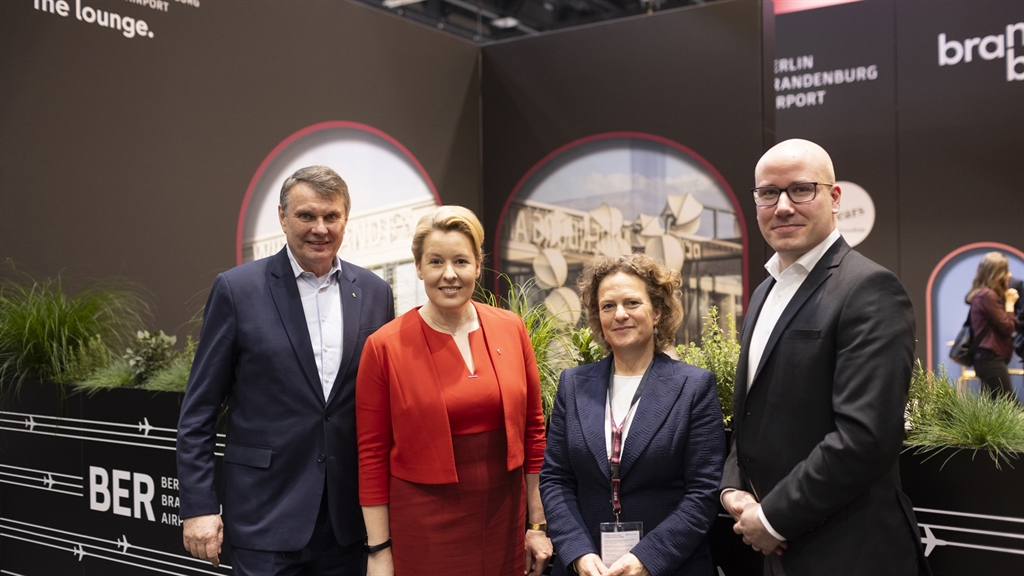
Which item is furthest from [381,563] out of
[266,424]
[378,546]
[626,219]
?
[626,219]

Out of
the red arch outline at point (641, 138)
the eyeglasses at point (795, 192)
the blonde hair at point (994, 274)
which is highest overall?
the red arch outline at point (641, 138)

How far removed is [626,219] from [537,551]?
4.29 m

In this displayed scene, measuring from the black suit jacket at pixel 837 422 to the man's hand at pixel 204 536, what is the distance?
1509 mm

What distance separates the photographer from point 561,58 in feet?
22.4

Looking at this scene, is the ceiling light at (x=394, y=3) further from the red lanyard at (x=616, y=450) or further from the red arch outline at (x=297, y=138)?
the red lanyard at (x=616, y=450)

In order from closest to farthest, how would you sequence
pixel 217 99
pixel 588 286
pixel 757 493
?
pixel 757 493 < pixel 588 286 < pixel 217 99

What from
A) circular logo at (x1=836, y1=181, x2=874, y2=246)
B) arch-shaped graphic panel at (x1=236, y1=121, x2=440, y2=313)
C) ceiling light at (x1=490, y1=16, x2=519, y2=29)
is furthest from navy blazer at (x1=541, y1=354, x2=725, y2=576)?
ceiling light at (x1=490, y1=16, x2=519, y2=29)

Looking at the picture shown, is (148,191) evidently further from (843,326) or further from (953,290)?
(953,290)

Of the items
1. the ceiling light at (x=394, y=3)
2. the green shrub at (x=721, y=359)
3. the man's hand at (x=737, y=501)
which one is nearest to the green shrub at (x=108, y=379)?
the green shrub at (x=721, y=359)

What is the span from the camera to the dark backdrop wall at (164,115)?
455 centimetres

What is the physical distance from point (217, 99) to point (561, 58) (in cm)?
268

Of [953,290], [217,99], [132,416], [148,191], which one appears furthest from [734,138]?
[132,416]

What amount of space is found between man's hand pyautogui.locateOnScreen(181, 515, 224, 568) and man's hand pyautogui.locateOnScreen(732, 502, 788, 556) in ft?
4.84

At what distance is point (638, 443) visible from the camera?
2.21 meters
